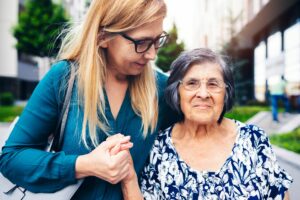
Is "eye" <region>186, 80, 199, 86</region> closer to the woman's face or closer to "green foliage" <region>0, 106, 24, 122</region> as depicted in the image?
the woman's face

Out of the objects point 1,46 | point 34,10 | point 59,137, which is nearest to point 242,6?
point 34,10

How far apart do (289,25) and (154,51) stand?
765 inches

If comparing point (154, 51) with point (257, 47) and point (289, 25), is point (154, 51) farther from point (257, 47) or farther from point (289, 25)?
point (257, 47)

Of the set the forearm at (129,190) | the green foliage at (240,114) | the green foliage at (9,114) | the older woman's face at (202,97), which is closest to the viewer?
the forearm at (129,190)

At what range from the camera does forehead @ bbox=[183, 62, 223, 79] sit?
87.0 inches

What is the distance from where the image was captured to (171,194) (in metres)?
2.18

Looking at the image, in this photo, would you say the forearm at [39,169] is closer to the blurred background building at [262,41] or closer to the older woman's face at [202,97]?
the older woman's face at [202,97]

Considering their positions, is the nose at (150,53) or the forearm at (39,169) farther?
the nose at (150,53)

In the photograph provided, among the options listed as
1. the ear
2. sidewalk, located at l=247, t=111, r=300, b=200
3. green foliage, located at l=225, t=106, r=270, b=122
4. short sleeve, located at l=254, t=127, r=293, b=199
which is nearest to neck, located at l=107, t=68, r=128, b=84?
the ear

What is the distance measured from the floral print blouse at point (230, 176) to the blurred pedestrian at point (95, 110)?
0.62 feet

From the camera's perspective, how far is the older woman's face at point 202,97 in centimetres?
219

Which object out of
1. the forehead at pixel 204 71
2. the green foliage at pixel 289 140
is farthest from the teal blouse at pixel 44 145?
the green foliage at pixel 289 140

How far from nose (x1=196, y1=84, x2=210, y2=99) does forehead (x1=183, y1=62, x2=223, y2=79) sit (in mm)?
60

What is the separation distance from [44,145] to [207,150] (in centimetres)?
93
